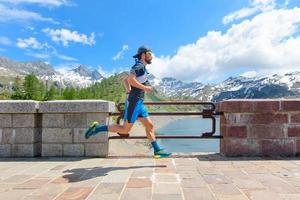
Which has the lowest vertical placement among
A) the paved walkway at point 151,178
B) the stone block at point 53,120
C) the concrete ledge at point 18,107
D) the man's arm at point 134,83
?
the paved walkway at point 151,178

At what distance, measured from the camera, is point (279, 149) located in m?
7.20

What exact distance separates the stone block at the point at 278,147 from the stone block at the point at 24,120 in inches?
168

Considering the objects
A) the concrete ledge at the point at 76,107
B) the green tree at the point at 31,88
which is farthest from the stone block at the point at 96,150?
the green tree at the point at 31,88

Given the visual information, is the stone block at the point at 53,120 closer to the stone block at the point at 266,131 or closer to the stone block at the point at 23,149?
the stone block at the point at 23,149

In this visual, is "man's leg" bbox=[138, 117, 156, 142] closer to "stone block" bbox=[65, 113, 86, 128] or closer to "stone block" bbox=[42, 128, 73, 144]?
"stone block" bbox=[65, 113, 86, 128]

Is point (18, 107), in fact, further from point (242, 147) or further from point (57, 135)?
point (242, 147)

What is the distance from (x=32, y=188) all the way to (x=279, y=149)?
4.50 meters

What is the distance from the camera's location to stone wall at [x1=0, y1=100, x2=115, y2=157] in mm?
7301

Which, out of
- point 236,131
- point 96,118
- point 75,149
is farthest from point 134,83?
point 236,131

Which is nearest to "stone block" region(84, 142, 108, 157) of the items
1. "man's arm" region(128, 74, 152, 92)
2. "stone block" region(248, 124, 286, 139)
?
"man's arm" region(128, 74, 152, 92)

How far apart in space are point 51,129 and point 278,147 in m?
4.19

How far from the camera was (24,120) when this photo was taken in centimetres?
741

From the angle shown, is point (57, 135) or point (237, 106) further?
point (57, 135)

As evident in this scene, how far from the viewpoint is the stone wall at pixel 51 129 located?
730 centimetres
